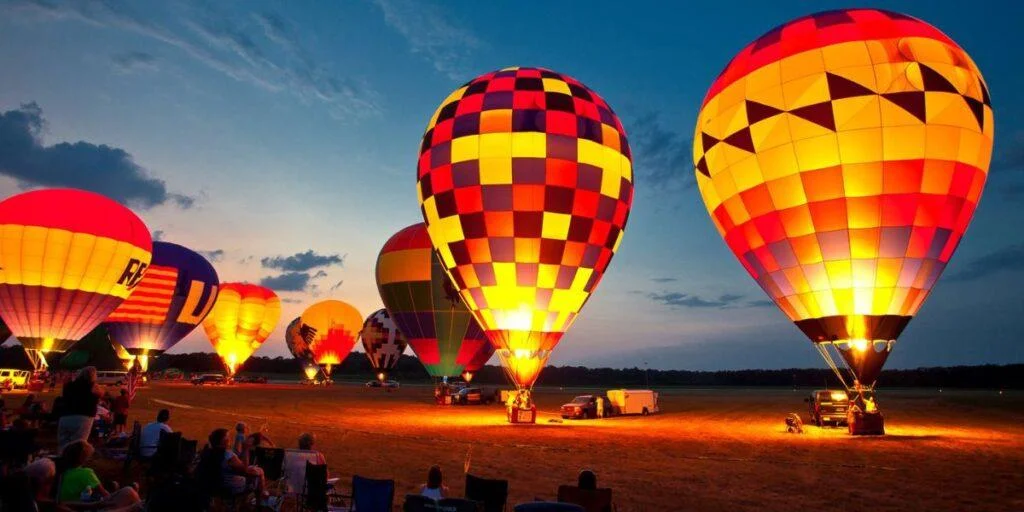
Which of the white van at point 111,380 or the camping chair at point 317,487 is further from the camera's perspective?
the white van at point 111,380

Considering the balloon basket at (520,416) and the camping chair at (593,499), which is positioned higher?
the camping chair at (593,499)

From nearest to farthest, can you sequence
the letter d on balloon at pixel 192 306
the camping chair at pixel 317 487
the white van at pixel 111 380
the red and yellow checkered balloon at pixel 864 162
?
the camping chair at pixel 317 487 < the red and yellow checkered balloon at pixel 864 162 < the letter d on balloon at pixel 192 306 < the white van at pixel 111 380

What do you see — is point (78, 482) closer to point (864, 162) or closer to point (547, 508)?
point (547, 508)

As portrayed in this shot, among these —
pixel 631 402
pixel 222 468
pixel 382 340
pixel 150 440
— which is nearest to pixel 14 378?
pixel 382 340

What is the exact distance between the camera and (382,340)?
5194 cm

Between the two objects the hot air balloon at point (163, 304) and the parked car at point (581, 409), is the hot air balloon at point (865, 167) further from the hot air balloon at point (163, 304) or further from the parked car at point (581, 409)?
the hot air balloon at point (163, 304)

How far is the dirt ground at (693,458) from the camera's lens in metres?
9.16

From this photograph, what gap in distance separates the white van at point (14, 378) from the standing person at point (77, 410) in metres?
35.4

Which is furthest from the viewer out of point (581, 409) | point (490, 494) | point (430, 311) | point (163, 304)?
point (163, 304)

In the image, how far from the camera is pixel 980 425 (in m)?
21.5

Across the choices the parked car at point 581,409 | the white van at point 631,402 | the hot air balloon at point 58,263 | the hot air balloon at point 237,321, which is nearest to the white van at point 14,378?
the hot air balloon at point 58,263

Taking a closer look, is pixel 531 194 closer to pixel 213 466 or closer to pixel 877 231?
pixel 877 231

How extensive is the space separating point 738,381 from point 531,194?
81.9 m

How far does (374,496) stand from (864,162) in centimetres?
1564
